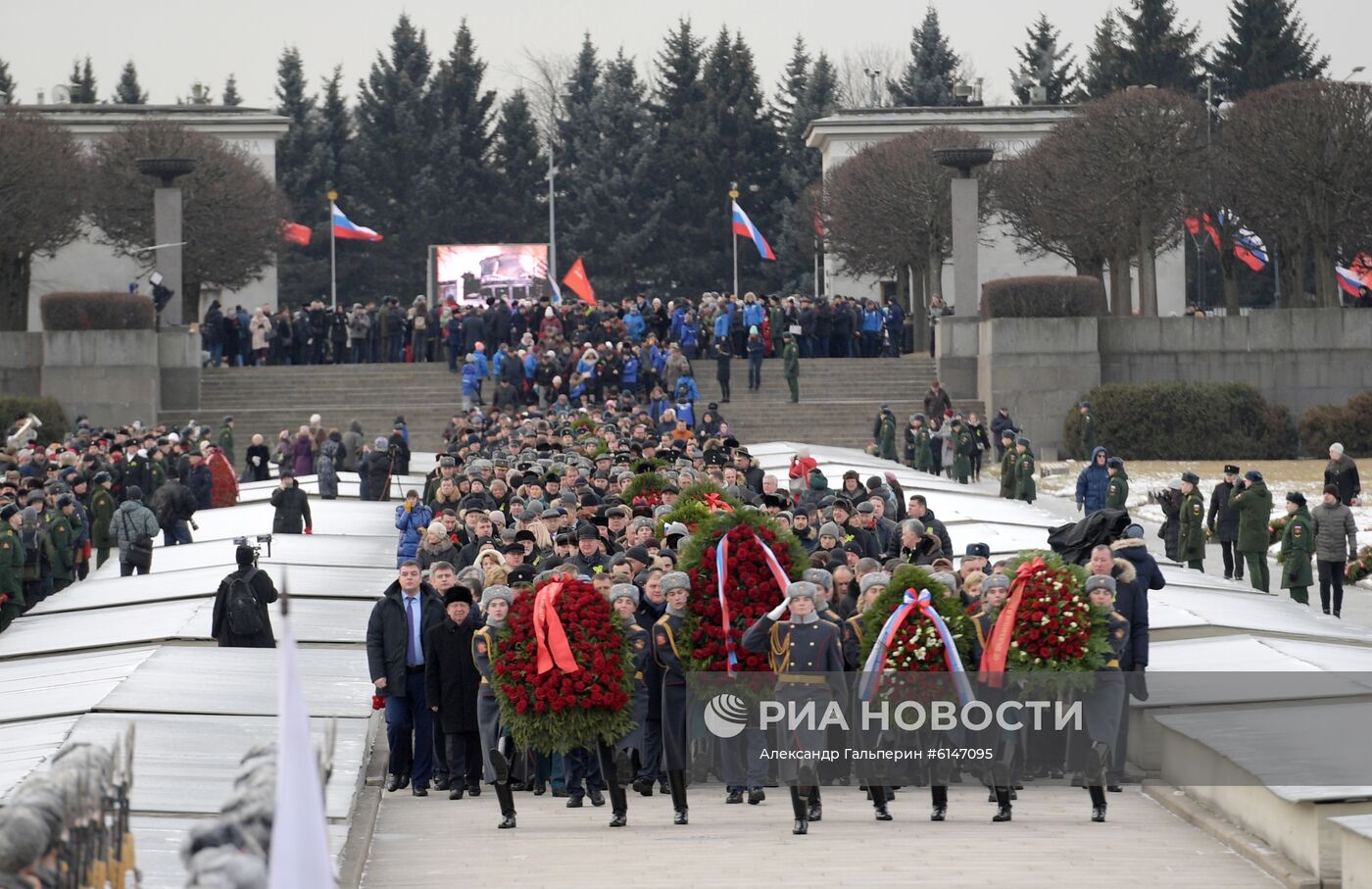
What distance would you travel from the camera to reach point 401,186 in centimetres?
8238

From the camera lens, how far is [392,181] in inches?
3238

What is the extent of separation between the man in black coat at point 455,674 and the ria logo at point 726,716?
143cm

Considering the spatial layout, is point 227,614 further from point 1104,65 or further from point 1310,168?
point 1104,65

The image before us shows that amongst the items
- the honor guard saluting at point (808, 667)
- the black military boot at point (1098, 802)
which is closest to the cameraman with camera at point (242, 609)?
the honor guard saluting at point (808, 667)

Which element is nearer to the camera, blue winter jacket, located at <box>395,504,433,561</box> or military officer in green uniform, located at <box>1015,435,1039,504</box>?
blue winter jacket, located at <box>395,504,433,561</box>

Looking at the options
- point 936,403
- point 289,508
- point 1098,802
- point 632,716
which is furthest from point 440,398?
point 1098,802

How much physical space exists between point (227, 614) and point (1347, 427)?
30342 millimetres

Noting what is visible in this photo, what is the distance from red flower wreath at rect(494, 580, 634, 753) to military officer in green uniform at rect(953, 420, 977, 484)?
24701mm

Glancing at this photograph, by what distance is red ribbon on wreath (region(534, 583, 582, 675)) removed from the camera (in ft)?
40.0

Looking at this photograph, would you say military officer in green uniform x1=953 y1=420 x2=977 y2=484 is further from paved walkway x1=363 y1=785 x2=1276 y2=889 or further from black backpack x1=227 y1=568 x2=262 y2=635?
paved walkway x1=363 y1=785 x2=1276 y2=889

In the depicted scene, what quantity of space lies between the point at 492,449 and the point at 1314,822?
1931 centimetres

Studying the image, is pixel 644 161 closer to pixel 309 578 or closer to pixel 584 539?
pixel 309 578

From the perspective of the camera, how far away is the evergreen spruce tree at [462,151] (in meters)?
82.2

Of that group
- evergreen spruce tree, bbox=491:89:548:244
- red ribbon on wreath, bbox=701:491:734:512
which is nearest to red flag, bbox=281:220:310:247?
evergreen spruce tree, bbox=491:89:548:244
